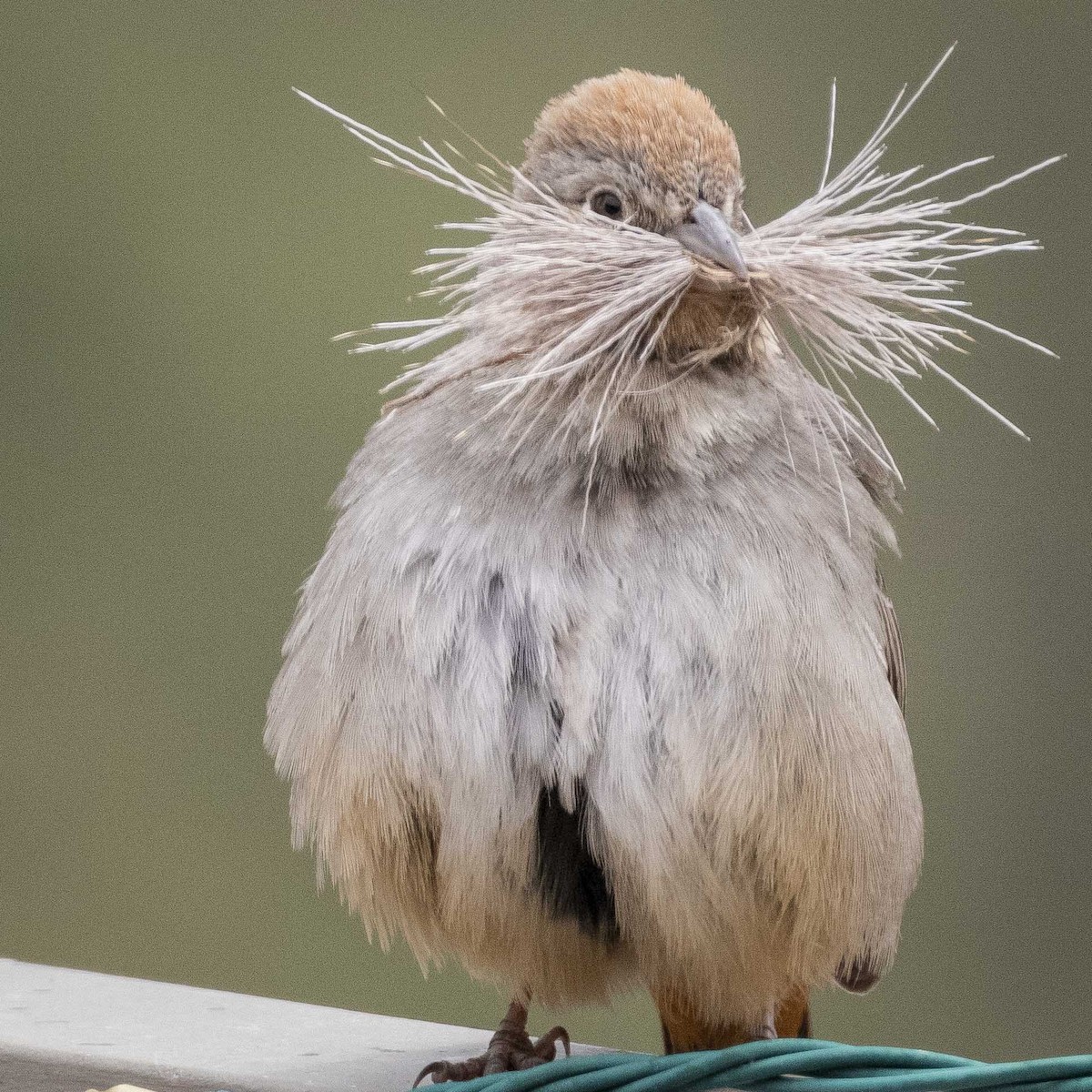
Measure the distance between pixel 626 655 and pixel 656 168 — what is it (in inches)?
24.1

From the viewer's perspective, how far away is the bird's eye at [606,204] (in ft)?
7.49

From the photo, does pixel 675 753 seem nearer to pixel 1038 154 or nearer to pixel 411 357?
pixel 411 357

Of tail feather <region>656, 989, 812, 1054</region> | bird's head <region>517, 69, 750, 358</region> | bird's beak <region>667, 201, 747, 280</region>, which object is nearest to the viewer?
bird's beak <region>667, 201, 747, 280</region>

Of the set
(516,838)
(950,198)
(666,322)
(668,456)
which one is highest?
(950,198)

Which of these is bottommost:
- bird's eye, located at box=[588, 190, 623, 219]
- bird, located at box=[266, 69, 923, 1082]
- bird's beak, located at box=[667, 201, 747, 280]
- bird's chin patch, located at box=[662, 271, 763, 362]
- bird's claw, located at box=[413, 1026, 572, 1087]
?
bird's claw, located at box=[413, 1026, 572, 1087]

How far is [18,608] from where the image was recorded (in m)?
4.75

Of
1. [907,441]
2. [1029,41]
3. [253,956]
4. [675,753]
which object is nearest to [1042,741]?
[907,441]

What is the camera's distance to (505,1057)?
2.56m

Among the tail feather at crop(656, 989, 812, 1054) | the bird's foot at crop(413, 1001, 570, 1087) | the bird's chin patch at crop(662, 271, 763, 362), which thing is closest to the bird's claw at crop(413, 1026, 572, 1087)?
the bird's foot at crop(413, 1001, 570, 1087)

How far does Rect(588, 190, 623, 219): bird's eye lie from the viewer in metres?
2.28

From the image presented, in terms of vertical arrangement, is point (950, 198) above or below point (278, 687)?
above

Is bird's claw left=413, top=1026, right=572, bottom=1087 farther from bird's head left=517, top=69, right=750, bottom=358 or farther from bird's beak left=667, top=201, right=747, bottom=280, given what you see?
bird's beak left=667, top=201, right=747, bottom=280

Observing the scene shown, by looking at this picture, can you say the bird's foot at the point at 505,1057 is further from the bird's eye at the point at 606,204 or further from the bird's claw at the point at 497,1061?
the bird's eye at the point at 606,204

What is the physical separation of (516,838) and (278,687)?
0.45 meters
